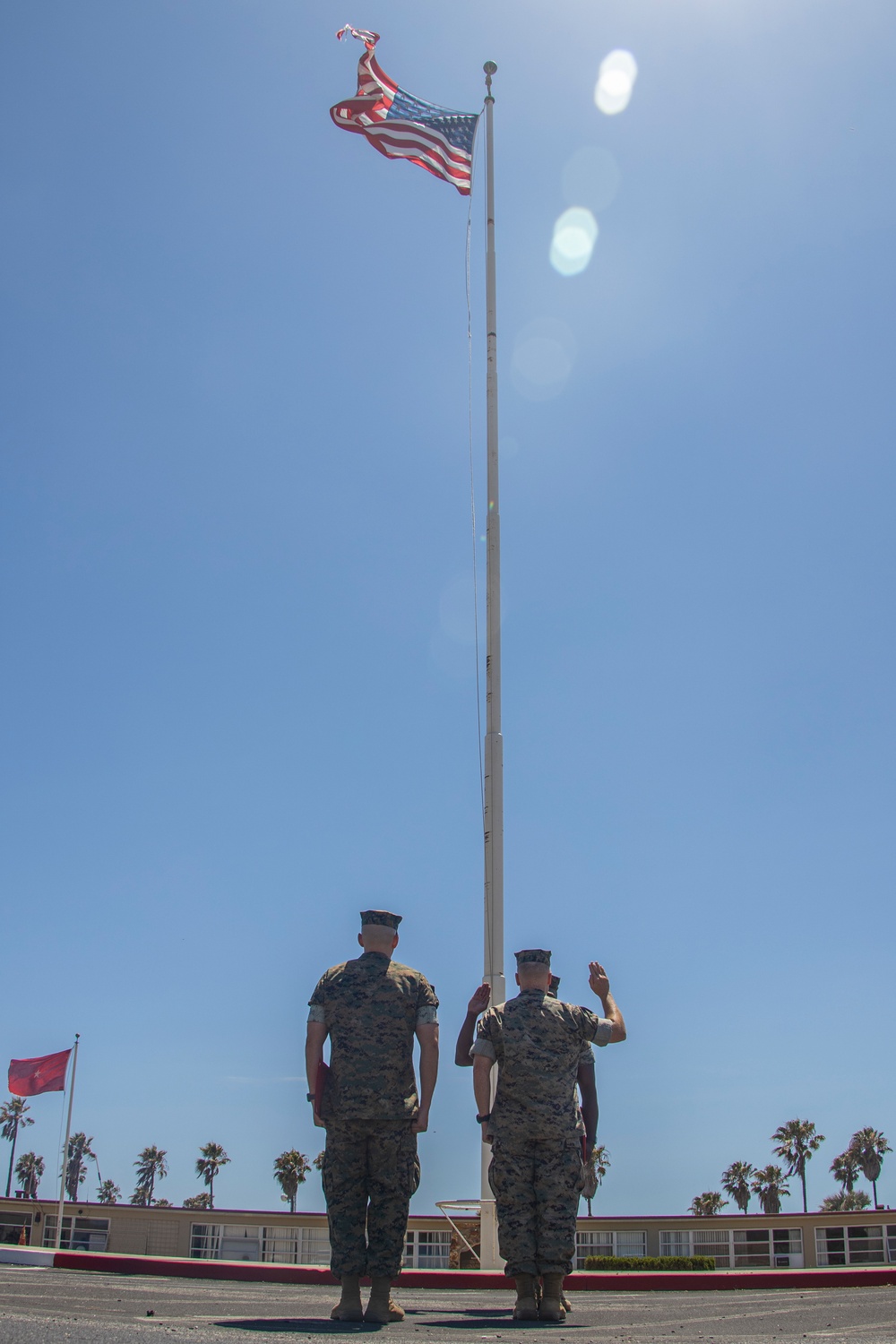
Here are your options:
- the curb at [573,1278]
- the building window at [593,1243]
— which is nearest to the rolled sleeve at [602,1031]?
the curb at [573,1278]

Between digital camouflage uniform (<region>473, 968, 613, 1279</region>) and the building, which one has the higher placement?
digital camouflage uniform (<region>473, 968, 613, 1279</region>)

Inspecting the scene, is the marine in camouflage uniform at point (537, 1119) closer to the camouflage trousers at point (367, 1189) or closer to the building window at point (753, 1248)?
the camouflage trousers at point (367, 1189)

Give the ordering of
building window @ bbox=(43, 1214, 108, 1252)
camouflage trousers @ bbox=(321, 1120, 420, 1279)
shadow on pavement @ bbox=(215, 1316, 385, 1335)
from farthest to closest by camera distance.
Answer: building window @ bbox=(43, 1214, 108, 1252) < camouflage trousers @ bbox=(321, 1120, 420, 1279) < shadow on pavement @ bbox=(215, 1316, 385, 1335)

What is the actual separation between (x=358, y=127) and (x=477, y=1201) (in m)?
13.1

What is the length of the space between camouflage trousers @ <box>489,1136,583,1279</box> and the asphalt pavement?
0.26 m

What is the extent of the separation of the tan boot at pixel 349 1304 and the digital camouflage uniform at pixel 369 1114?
0.13 feet

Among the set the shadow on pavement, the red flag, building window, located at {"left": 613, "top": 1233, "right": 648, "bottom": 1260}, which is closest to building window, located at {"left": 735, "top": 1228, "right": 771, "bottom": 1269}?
building window, located at {"left": 613, "top": 1233, "right": 648, "bottom": 1260}

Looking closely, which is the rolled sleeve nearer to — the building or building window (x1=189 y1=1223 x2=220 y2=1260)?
the building

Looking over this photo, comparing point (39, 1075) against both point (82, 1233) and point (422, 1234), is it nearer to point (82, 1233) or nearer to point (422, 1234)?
point (422, 1234)

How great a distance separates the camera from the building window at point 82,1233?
3906cm

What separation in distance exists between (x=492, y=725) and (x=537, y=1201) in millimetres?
7613

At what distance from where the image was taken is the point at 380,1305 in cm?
429

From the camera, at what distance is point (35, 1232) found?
130 feet

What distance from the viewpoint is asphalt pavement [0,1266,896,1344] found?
338cm
